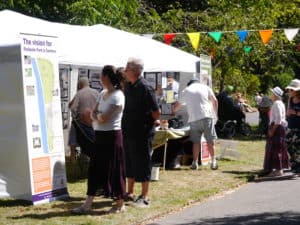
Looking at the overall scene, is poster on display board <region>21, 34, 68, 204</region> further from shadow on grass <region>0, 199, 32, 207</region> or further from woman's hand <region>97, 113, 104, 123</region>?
woman's hand <region>97, 113, 104, 123</region>

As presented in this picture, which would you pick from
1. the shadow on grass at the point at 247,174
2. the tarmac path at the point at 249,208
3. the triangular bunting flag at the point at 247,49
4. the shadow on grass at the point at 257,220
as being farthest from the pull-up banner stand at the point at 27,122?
the triangular bunting flag at the point at 247,49

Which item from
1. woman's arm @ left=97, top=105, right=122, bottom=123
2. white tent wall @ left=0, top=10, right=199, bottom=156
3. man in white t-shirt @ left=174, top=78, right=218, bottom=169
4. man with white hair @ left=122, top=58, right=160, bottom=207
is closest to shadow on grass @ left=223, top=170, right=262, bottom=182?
man in white t-shirt @ left=174, top=78, right=218, bottom=169

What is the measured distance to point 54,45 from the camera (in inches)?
344

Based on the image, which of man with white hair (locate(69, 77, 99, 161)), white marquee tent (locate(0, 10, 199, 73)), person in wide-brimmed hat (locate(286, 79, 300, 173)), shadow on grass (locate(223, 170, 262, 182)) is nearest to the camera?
white marquee tent (locate(0, 10, 199, 73))

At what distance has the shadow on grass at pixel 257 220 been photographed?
7.52m

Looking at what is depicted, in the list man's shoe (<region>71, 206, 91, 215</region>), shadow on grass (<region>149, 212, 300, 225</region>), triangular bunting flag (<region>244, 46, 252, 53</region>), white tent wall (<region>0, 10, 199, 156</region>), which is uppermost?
triangular bunting flag (<region>244, 46, 252, 53</region>)

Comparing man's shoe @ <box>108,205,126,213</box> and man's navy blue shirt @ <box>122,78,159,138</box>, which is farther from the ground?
man's navy blue shirt @ <box>122,78,159,138</box>

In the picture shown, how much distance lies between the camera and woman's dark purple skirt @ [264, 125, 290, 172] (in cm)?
1128

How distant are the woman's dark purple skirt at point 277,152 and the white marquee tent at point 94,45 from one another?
8.73ft

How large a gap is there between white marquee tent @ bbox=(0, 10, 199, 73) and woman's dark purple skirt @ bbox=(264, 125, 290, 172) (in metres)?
2.66

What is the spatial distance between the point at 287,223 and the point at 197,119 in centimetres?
483

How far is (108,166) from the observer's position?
25.6ft

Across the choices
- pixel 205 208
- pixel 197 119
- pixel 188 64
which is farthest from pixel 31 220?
pixel 188 64

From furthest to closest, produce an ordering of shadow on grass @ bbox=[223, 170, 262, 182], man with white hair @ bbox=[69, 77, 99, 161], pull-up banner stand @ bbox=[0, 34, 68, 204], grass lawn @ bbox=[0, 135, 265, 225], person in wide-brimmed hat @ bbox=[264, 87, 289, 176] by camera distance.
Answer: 1. shadow on grass @ bbox=[223, 170, 262, 182]
2. person in wide-brimmed hat @ bbox=[264, 87, 289, 176]
3. man with white hair @ bbox=[69, 77, 99, 161]
4. pull-up banner stand @ bbox=[0, 34, 68, 204]
5. grass lawn @ bbox=[0, 135, 265, 225]
